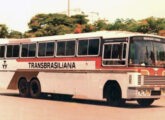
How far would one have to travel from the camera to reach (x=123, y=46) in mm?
18016

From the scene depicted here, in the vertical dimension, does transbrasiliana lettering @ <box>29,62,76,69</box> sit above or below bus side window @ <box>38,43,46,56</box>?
below

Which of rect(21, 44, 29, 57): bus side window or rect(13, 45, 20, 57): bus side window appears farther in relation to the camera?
rect(13, 45, 20, 57): bus side window

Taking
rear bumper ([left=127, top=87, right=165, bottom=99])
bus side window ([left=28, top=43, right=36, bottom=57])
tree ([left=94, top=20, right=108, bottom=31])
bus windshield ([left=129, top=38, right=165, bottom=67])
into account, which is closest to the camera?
rear bumper ([left=127, top=87, right=165, bottom=99])

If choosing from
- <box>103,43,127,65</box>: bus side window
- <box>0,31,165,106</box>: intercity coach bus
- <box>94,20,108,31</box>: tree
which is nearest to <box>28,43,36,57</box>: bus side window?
<box>0,31,165,106</box>: intercity coach bus

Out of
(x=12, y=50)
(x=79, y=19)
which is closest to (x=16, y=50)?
(x=12, y=50)

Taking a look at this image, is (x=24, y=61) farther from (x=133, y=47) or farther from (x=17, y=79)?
(x=133, y=47)

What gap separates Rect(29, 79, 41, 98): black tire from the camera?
22786 mm

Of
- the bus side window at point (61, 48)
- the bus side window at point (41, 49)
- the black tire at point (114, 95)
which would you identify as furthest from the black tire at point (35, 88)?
the black tire at point (114, 95)

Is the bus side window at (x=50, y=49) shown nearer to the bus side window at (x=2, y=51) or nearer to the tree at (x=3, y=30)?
the bus side window at (x=2, y=51)

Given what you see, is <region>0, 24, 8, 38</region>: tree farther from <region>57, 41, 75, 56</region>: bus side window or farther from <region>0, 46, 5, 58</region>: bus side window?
<region>57, 41, 75, 56</region>: bus side window

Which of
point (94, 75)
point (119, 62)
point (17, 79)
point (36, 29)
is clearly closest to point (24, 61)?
point (17, 79)

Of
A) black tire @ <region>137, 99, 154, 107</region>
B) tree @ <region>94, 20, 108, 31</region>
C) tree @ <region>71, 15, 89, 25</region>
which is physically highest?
tree @ <region>71, 15, 89, 25</region>

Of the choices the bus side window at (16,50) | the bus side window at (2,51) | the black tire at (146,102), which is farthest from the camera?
the bus side window at (2,51)

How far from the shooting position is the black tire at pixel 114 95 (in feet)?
60.3
